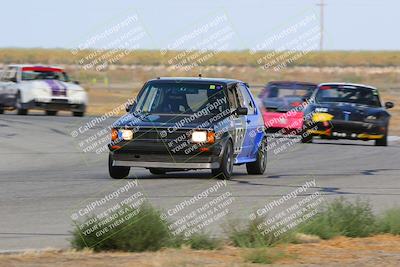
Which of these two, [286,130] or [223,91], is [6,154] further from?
[286,130]

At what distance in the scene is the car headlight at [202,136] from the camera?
1678 centimetres

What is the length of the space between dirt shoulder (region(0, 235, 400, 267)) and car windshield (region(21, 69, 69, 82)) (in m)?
26.6

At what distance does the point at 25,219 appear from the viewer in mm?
12547

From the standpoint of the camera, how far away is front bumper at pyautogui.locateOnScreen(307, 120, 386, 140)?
2759 cm

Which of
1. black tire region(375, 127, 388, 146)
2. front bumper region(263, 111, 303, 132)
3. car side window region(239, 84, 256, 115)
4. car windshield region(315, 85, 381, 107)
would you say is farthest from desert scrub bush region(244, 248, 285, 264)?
front bumper region(263, 111, 303, 132)

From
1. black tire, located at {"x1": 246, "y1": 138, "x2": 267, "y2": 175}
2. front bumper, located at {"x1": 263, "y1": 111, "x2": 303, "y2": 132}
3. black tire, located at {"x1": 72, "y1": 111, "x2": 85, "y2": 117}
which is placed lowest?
black tire, located at {"x1": 72, "y1": 111, "x2": 85, "y2": 117}

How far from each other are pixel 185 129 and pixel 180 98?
1.09 m

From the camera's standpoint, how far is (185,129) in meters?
16.8

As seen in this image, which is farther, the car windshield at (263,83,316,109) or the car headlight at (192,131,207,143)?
the car windshield at (263,83,316,109)

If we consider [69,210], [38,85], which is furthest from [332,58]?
[69,210]

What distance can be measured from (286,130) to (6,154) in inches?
406

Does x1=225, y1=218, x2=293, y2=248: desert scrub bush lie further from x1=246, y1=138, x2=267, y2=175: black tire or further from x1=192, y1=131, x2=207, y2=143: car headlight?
x1=246, y1=138, x2=267, y2=175: black tire

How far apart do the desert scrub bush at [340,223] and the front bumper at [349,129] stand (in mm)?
15363

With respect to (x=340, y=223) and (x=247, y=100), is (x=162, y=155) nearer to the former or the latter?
(x=247, y=100)
